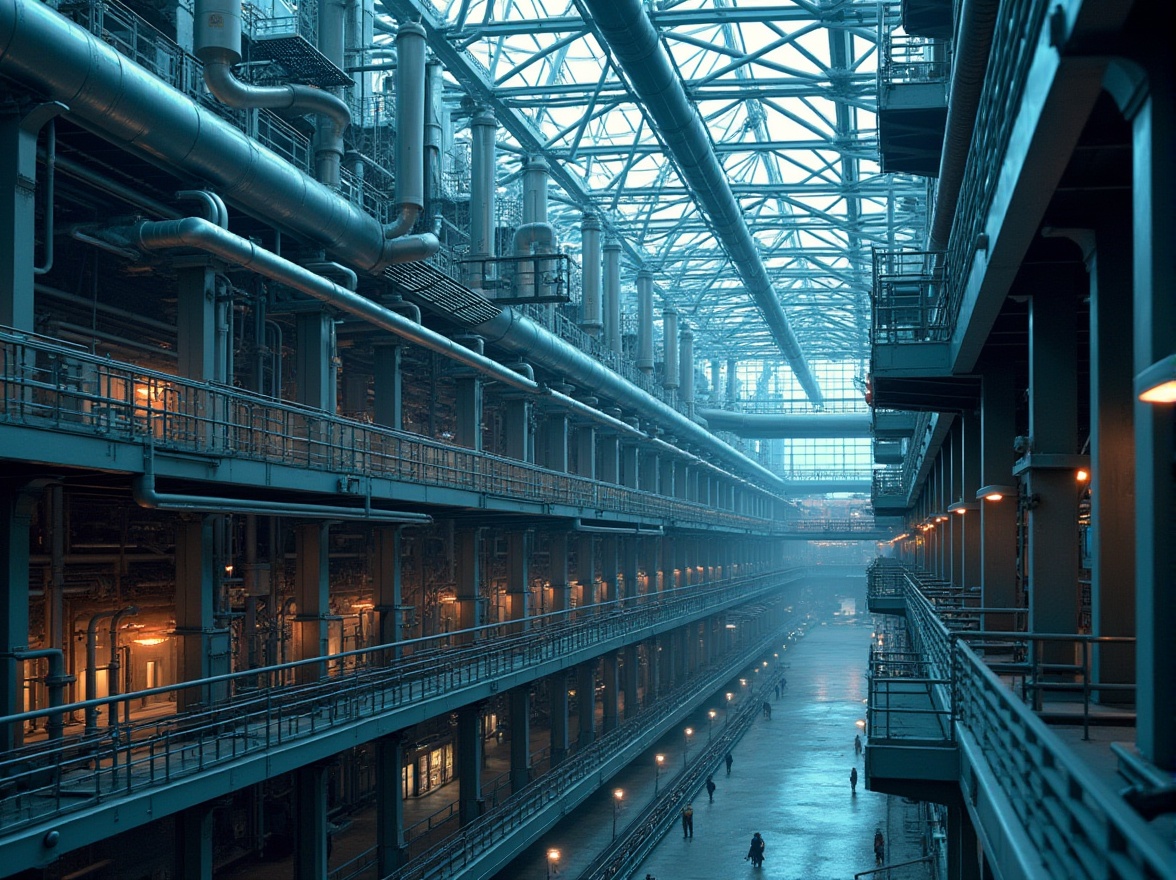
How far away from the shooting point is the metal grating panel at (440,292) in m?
19.6

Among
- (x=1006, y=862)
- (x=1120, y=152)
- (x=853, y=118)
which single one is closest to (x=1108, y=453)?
(x=1120, y=152)


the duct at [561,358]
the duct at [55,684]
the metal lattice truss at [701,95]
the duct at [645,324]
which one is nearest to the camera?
the duct at [55,684]

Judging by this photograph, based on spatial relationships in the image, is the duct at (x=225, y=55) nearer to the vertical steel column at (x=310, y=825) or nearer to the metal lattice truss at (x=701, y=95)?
the vertical steel column at (x=310, y=825)

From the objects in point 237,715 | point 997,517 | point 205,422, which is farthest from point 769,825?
point 205,422

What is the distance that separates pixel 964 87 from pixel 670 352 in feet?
115

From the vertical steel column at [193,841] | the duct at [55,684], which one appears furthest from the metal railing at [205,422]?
Answer: the vertical steel column at [193,841]

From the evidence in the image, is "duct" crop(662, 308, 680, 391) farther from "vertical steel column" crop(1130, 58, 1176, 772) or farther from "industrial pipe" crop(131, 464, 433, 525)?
"vertical steel column" crop(1130, 58, 1176, 772)

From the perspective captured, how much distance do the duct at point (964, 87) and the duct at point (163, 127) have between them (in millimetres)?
8693

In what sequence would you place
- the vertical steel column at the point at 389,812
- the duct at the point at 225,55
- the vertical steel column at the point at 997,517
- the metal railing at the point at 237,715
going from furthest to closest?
the vertical steel column at the point at 389,812 < the vertical steel column at the point at 997,517 < the duct at the point at 225,55 < the metal railing at the point at 237,715

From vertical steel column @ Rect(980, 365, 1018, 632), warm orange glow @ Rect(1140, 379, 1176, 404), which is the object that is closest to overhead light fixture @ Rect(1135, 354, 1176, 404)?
warm orange glow @ Rect(1140, 379, 1176, 404)

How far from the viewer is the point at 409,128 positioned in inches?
730

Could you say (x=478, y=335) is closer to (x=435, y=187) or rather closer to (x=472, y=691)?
(x=435, y=187)

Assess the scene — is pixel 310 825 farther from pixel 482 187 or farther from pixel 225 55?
pixel 482 187

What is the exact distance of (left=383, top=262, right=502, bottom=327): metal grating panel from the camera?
19.6 metres
